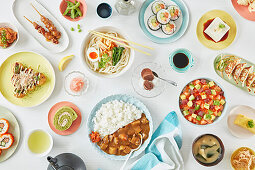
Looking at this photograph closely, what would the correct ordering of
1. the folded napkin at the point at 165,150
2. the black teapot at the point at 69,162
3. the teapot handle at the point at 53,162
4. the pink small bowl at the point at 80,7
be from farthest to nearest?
the pink small bowl at the point at 80,7 → the folded napkin at the point at 165,150 → the black teapot at the point at 69,162 → the teapot handle at the point at 53,162

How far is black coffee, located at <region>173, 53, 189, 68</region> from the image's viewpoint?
10.9ft

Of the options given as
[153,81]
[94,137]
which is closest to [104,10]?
[153,81]

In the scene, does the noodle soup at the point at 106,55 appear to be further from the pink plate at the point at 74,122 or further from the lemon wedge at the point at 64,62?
the pink plate at the point at 74,122

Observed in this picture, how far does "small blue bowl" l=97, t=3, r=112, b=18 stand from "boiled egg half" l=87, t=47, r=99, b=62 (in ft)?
1.44

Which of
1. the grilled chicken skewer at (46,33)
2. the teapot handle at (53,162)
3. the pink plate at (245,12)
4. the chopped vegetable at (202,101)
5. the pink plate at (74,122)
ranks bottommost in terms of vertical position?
the teapot handle at (53,162)

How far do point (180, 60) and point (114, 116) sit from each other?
1.08 meters

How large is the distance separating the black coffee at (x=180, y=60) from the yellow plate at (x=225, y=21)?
0.31 m

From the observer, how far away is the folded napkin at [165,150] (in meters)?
3.22

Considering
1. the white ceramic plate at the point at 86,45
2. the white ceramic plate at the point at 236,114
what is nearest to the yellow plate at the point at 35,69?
the white ceramic plate at the point at 86,45

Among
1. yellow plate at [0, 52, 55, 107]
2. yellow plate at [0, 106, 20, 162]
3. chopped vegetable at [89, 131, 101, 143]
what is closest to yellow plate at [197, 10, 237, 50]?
chopped vegetable at [89, 131, 101, 143]

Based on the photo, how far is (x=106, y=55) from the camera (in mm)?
3291

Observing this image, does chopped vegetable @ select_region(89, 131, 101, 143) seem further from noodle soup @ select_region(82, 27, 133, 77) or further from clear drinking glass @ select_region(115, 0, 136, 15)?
clear drinking glass @ select_region(115, 0, 136, 15)

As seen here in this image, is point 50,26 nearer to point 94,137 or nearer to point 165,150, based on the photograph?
point 94,137

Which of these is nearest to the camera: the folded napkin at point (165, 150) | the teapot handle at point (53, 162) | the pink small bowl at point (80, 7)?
the teapot handle at point (53, 162)
